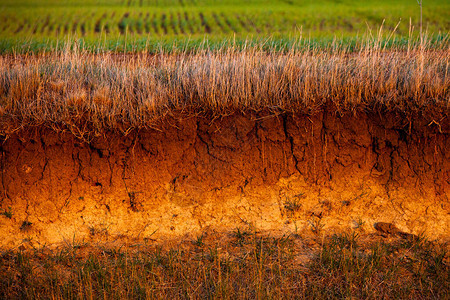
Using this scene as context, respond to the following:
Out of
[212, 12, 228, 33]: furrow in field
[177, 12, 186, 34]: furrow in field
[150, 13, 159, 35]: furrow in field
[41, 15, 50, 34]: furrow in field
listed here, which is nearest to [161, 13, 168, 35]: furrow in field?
[150, 13, 159, 35]: furrow in field

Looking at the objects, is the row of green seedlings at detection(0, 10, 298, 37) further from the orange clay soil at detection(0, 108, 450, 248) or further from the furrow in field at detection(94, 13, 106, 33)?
the orange clay soil at detection(0, 108, 450, 248)

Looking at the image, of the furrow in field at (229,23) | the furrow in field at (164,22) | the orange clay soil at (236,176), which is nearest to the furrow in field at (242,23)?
the furrow in field at (229,23)

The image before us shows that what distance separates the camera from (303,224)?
5461 millimetres

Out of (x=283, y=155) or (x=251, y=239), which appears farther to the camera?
(x=283, y=155)

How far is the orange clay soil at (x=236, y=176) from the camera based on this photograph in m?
5.42

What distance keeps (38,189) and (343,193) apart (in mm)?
3761

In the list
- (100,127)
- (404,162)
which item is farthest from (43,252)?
(404,162)

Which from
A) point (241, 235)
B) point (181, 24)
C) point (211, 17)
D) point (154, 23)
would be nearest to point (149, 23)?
point (154, 23)

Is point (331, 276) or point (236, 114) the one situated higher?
point (236, 114)

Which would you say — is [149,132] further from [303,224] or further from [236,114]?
[303,224]

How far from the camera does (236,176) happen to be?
5602mm

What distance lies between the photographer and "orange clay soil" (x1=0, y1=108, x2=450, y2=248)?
5418 mm

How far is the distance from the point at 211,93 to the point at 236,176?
3.54ft

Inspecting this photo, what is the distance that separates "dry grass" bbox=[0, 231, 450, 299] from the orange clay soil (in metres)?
0.34
